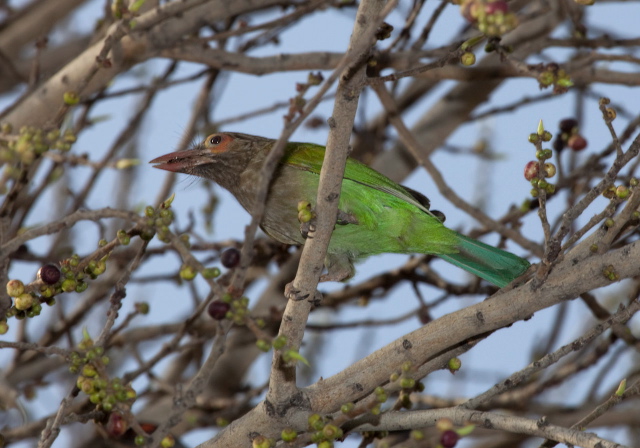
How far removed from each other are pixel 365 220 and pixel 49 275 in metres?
1.72

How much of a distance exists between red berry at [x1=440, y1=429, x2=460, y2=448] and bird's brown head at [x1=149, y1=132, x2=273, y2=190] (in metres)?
2.27

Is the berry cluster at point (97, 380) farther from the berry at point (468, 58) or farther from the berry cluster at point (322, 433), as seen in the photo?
the berry at point (468, 58)

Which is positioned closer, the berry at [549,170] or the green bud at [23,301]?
the green bud at [23,301]

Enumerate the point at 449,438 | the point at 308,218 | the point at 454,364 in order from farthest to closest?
the point at 454,364, the point at 308,218, the point at 449,438

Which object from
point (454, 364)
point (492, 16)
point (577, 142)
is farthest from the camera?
point (577, 142)

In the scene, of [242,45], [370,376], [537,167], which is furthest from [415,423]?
[242,45]

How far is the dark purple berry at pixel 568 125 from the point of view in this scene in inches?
157

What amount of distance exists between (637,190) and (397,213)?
Result: 137 centimetres

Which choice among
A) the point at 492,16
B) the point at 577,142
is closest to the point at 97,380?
the point at 492,16

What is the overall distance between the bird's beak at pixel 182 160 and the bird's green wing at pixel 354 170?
19.0 inches

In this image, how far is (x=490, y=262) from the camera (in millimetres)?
3750

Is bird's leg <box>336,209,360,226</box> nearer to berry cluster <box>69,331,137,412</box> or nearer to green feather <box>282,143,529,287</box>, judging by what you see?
green feather <box>282,143,529,287</box>

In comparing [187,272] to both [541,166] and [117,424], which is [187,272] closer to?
[117,424]

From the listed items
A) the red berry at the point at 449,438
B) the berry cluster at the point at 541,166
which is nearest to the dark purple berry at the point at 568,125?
the berry cluster at the point at 541,166
